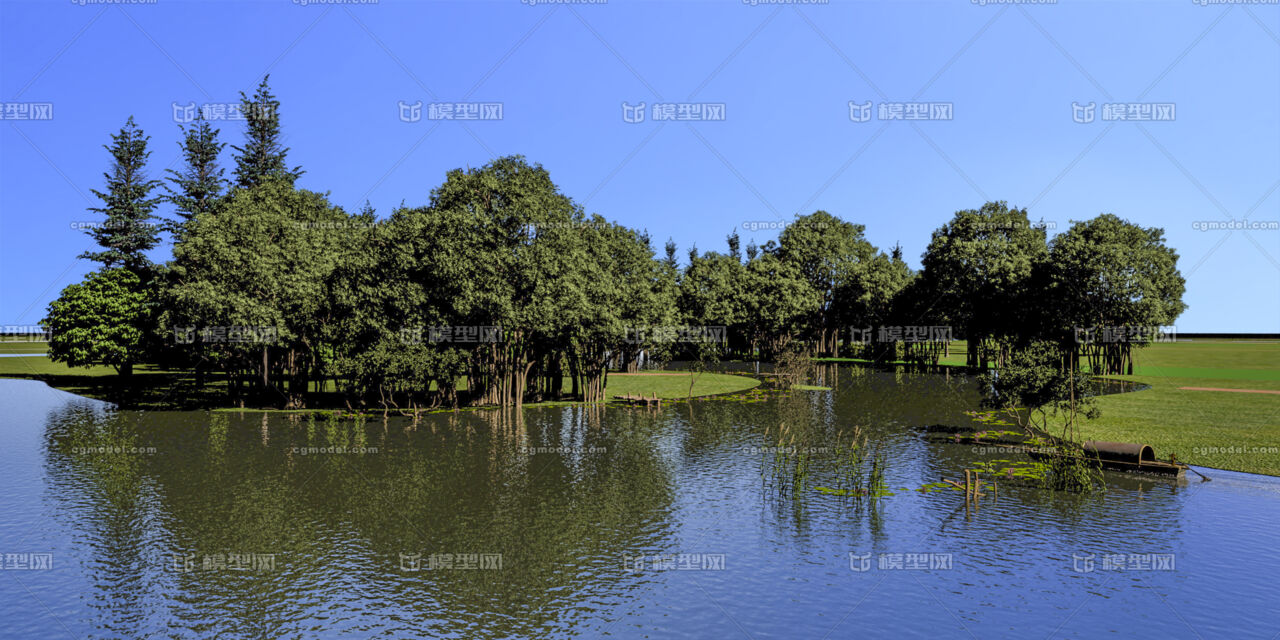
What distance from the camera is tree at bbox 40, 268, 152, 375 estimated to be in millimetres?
89250

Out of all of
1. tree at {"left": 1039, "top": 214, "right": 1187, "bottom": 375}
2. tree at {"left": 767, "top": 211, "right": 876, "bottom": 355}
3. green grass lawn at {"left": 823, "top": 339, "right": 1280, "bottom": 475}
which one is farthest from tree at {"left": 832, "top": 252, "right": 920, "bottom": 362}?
green grass lawn at {"left": 823, "top": 339, "right": 1280, "bottom": 475}

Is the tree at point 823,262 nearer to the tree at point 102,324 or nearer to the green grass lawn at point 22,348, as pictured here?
the tree at point 102,324

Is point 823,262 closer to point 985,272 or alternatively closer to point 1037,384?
point 985,272

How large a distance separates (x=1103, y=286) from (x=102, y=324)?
115 m

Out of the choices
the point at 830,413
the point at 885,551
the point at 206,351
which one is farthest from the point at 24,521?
the point at 830,413

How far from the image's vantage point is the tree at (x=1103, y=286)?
83.4 m

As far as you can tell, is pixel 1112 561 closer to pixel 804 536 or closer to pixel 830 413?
pixel 804 536

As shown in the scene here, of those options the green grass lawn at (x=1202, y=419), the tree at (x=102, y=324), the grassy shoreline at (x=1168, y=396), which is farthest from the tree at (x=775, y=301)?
the tree at (x=102, y=324)

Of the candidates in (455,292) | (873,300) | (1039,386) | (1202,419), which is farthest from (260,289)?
(873,300)

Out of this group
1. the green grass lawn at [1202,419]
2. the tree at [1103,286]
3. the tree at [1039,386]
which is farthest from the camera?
the tree at [1103,286]

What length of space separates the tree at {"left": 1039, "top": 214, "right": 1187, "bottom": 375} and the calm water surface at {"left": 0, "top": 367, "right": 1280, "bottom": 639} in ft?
153

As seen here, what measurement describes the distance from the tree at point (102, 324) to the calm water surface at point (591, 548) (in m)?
43.2

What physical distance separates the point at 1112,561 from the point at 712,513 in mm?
16170

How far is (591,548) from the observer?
103ft
